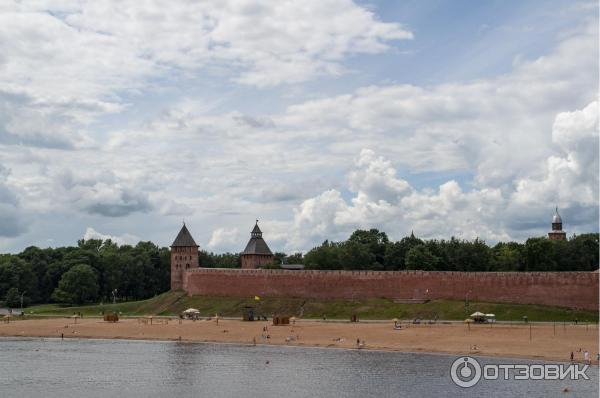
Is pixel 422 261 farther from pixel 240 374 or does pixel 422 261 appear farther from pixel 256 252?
pixel 240 374

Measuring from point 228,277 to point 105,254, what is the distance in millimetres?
36125

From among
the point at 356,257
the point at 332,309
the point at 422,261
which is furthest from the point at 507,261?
the point at 332,309

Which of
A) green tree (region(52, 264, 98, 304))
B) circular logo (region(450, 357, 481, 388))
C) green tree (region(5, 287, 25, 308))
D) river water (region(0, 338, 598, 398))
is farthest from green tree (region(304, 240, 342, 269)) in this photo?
circular logo (region(450, 357, 481, 388))

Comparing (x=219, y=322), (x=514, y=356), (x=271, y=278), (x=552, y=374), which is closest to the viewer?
(x=552, y=374)

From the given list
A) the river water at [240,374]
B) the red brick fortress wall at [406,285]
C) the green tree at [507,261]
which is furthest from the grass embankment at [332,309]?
the river water at [240,374]

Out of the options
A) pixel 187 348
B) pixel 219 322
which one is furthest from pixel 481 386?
pixel 219 322

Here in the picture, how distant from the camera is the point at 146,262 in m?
136

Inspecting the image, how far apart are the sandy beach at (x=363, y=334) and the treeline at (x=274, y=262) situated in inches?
1122

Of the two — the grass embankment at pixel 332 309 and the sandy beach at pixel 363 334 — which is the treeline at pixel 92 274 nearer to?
the grass embankment at pixel 332 309

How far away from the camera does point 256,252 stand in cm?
12925

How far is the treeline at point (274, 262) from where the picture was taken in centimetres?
11144

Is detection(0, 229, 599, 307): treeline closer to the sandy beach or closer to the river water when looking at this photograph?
the sandy beach

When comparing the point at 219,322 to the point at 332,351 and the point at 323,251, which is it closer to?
the point at 332,351

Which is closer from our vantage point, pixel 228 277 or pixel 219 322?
pixel 219 322
